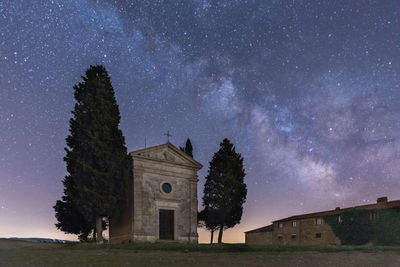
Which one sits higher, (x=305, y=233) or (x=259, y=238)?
(x=305, y=233)

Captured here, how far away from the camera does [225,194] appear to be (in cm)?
3950

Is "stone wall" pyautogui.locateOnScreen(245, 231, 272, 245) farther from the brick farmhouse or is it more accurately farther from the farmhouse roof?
the farmhouse roof

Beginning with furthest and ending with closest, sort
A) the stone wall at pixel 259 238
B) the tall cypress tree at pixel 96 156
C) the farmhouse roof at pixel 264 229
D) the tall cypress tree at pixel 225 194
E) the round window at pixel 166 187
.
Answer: the farmhouse roof at pixel 264 229 < the stone wall at pixel 259 238 < the tall cypress tree at pixel 225 194 < the round window at pixel 166 187 < the tall cypress tree at pixel 96 156

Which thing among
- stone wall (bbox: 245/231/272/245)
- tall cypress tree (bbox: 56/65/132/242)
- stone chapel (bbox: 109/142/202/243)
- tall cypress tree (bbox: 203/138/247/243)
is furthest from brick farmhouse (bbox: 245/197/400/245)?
tall cypress tree (bbox: 56/65/132/242)

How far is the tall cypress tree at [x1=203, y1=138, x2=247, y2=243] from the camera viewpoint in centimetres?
3916

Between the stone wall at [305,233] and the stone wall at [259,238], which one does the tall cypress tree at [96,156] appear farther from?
the stone wall at [259,238]

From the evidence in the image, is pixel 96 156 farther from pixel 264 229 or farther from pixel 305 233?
pixel 264 229

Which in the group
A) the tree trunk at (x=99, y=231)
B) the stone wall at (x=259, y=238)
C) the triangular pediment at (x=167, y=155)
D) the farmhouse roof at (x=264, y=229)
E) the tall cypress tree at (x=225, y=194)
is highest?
the triangular pediment at (x=167, y=155)

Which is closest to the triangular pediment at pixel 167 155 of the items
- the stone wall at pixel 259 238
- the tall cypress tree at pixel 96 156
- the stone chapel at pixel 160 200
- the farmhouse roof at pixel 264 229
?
the stone chapel at pixel 160 200

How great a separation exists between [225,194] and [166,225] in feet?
30.7

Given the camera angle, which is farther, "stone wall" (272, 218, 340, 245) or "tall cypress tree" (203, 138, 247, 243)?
"stone wall" (272, 218, 340, 245)

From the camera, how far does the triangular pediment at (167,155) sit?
3259 cm

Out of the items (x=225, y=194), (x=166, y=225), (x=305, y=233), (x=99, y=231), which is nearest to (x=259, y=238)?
(x=305, y=233)

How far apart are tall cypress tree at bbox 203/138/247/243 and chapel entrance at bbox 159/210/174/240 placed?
7.50m
